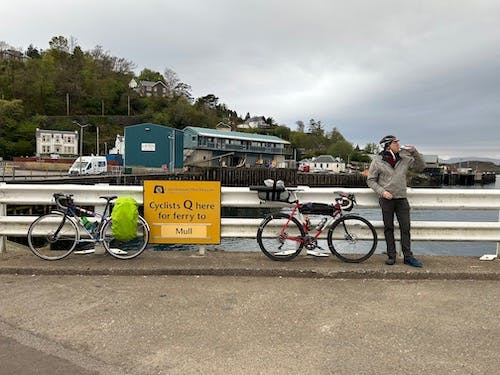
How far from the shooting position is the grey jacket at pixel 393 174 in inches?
206

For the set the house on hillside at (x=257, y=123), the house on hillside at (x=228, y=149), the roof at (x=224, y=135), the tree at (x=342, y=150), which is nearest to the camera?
the house on hillside at (x=228, y=149)

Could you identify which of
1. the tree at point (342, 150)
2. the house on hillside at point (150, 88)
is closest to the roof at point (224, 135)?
the tree at point (342, 150)

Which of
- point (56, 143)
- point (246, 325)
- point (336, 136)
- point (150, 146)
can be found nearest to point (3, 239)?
point (246, 325)

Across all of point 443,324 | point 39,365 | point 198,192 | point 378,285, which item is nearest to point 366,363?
point 443,324

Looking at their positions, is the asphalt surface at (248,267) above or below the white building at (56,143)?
below

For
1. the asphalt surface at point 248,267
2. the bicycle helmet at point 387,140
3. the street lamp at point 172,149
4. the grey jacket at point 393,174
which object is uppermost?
the street lamp at point 172,149

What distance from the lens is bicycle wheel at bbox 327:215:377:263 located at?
A: 5.43 m

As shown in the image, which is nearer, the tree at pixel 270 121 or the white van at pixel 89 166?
the white van at pixel 89 166

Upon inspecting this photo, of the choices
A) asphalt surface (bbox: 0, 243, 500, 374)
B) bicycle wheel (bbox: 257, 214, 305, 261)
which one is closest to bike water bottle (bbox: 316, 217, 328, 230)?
bicycle wheel (bbox: 257, 214, 305, 261)

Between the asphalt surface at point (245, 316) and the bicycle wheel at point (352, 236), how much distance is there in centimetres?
17

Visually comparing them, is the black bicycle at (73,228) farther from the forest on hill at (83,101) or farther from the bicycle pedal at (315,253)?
the forest on hill at (83,101)

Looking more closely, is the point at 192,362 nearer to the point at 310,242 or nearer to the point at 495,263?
the point at 310,242

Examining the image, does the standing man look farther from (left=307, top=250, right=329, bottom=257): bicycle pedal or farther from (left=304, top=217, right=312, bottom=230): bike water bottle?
(left=304, top=217, right=312, bottom=230): bike water bottle

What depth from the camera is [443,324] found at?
3.56 m
